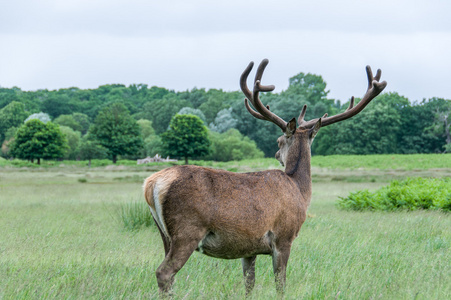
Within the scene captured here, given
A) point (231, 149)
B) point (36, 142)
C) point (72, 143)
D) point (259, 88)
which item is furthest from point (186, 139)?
point (259, 88)

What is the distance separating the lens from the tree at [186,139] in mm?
62156

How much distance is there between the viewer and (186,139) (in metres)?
62.2

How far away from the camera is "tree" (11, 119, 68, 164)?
2377 inches

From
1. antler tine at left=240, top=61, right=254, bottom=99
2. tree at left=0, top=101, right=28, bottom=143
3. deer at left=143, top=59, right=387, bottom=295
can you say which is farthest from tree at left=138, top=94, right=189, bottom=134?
deer at left=143, top=59, right=387, bottom=295

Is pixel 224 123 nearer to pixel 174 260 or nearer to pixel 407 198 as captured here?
pixel 407 198

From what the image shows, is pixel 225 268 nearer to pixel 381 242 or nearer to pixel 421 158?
pixel 381 242

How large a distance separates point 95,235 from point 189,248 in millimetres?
5414

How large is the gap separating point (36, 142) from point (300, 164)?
58.8 m

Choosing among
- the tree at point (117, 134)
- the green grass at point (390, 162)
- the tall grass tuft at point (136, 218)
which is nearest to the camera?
the tall grass tuft at point (136, 218)

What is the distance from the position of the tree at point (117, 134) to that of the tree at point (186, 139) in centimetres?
474

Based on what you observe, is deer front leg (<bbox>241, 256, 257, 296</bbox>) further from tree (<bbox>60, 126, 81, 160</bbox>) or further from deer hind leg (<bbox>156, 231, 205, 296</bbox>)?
tree (<bbox>60, 126, 81, 160</bbox>)

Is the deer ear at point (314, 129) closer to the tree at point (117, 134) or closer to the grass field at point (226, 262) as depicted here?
the grass field at point (226, 262)

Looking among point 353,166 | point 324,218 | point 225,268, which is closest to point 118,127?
point 353,166

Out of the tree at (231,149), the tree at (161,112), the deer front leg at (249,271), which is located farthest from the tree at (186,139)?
the deer front leg at (249,271)
